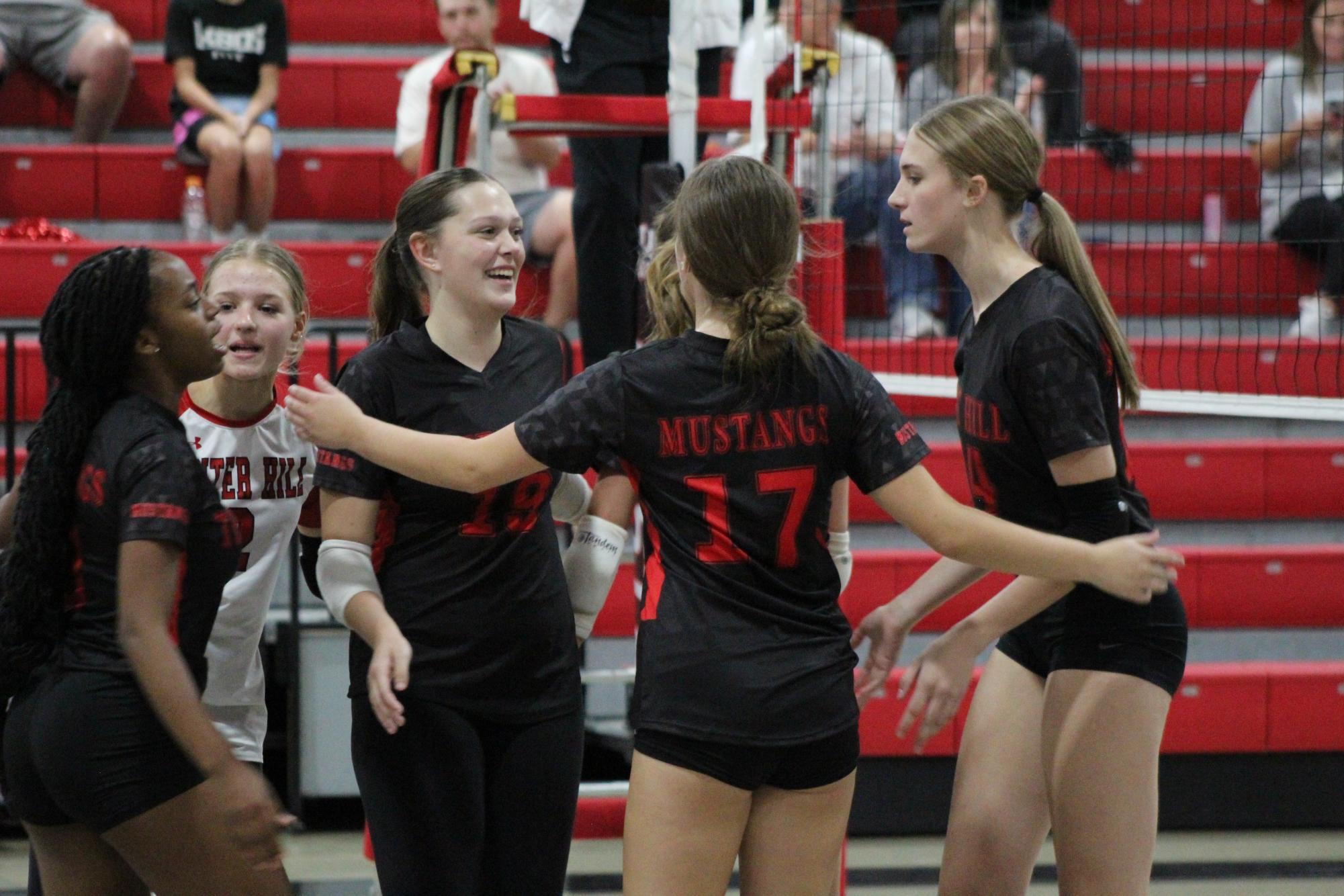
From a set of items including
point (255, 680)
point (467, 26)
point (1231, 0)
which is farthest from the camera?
point (1231, 0)

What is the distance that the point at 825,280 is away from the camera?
3.53m

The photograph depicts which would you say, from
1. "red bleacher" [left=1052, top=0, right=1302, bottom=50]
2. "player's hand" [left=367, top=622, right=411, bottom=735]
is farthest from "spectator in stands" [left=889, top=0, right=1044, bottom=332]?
"player's hand" [left=367, top=622, right=411, bottom=735]

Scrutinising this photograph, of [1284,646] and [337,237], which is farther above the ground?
[337,237]

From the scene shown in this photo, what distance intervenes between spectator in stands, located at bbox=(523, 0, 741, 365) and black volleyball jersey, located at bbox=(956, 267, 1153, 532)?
1545mm

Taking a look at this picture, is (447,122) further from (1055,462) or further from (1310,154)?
(1310,154)

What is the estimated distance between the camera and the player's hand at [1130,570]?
217 centimetres

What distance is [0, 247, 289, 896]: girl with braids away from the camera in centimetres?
204

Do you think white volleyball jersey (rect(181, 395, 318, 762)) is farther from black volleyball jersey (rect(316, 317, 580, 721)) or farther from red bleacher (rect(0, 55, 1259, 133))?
red bleacher (rect(0, 55, 1259, 133))

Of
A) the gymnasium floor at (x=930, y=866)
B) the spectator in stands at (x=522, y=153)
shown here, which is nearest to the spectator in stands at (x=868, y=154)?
the spectator in stands at (x=522, y=153)

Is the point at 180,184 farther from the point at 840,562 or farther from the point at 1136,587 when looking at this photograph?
the point at 1136,587

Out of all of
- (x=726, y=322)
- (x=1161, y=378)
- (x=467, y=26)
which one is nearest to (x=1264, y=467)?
(x=1161, y=378)

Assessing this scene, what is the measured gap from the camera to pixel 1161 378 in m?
5.71

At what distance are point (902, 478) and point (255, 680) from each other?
124cm

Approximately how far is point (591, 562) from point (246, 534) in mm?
597
